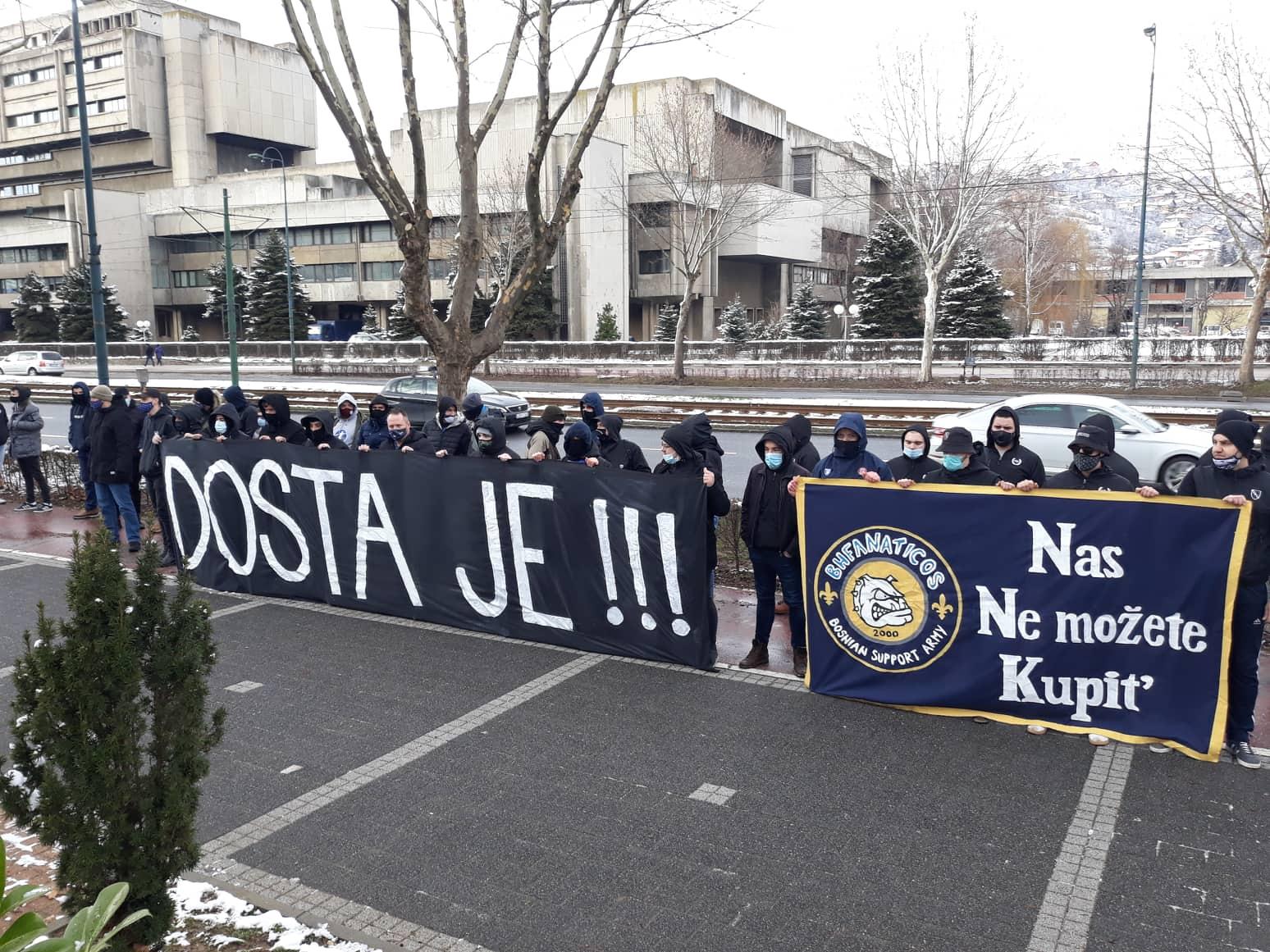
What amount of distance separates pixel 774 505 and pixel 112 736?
4709 mm

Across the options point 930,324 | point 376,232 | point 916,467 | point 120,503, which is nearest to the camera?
point 916,467

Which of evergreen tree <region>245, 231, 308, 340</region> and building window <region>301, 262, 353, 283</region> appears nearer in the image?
evergreen tree <region>245, 231, 308, 340</region>

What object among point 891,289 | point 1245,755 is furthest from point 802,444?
point 891,289

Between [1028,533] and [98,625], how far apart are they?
16.5 ft

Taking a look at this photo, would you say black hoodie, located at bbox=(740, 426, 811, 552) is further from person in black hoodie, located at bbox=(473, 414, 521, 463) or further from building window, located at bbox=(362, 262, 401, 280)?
building window, located at bbox=(362, 262, 401, 280)

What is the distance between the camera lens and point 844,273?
78.9 metres

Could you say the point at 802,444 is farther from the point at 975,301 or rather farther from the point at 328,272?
the point at 328,272

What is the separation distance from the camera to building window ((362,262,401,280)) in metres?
70.5

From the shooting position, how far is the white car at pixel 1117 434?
14594 millimetres

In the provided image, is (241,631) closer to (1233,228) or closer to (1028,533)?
(1028,533)

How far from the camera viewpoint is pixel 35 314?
6875 centimetres

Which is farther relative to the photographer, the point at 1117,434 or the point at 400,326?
the point at 400,326

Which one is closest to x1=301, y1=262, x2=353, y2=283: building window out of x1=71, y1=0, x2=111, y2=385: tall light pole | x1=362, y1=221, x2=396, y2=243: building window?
x1=362, y1=221, x2=396, y2=243: building window

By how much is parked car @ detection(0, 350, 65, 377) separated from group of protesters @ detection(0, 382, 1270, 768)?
39733mm
